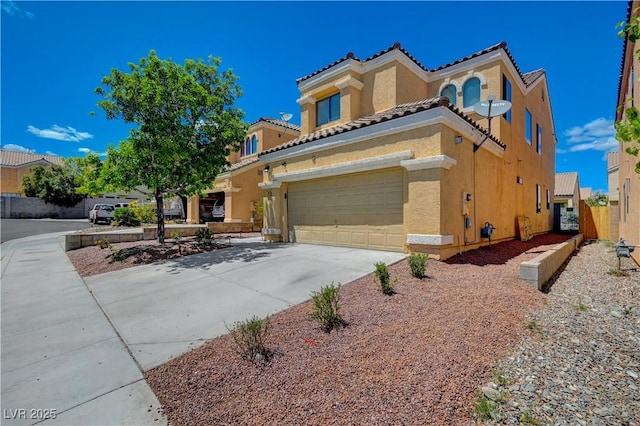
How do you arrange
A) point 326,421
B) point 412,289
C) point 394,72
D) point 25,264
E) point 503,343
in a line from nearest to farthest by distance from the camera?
1. point 326,421
2. point 503,343
3. point 412,289
4. point 25,264
5. point 394,72

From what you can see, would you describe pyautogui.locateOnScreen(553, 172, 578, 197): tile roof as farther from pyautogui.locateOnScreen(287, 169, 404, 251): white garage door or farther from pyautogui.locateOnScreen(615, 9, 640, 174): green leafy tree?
pyautogui.locateOnScreen(615, 9, 640, 174): green leafy tree

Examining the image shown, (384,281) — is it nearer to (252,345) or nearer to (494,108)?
(252,345)

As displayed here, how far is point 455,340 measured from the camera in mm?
3660

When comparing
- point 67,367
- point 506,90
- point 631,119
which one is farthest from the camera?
point 506,90

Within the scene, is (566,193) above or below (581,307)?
above

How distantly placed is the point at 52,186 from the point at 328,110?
40.3 metres

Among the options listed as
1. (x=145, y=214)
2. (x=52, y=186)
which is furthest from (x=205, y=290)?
(x=52, y=186)

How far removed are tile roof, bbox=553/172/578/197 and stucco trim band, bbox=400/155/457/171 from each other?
32743 millimetres

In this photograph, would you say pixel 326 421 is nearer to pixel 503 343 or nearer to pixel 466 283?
pixel 503 343

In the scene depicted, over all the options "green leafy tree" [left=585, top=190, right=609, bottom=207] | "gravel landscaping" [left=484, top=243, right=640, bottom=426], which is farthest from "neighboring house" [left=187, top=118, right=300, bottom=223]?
"green leafy tree" [left=585, top=190, right=609, bottom=207]

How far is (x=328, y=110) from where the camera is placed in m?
13.4

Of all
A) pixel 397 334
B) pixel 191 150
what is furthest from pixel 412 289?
pixel 191 150

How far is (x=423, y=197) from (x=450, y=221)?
1.08 metres

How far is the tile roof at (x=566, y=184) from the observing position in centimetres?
3173
